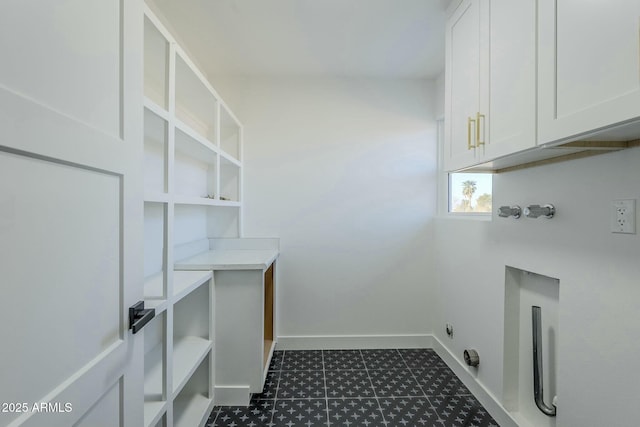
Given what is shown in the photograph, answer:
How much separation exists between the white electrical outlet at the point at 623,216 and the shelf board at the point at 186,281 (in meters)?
1.75

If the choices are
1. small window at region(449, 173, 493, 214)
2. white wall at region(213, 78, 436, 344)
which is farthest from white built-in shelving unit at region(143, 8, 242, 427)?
small window at region(449, 173, 493, 214)

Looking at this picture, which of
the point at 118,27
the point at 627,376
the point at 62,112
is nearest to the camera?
the point at 62,112

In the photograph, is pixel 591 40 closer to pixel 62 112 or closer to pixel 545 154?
pixel 545 154

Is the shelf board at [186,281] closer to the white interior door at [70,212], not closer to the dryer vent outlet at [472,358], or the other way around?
the white interior door at [70,212]

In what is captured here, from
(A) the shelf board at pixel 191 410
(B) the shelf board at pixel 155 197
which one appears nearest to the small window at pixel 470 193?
(B) the shelf board at pixel 155 197

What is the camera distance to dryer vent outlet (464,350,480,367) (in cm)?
192

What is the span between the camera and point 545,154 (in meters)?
1.25

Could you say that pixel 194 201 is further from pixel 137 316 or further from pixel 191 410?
pixel 191 410

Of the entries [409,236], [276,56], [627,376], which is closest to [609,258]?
[627,376]

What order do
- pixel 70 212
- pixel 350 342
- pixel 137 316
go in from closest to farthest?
pixel 70 212 < pixel 137 316 < pixel 350 342

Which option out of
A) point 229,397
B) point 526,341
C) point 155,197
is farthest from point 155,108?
point 526,341

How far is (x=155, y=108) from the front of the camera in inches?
46.2

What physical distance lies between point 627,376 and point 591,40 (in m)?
1.10

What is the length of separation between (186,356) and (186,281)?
406 mm
